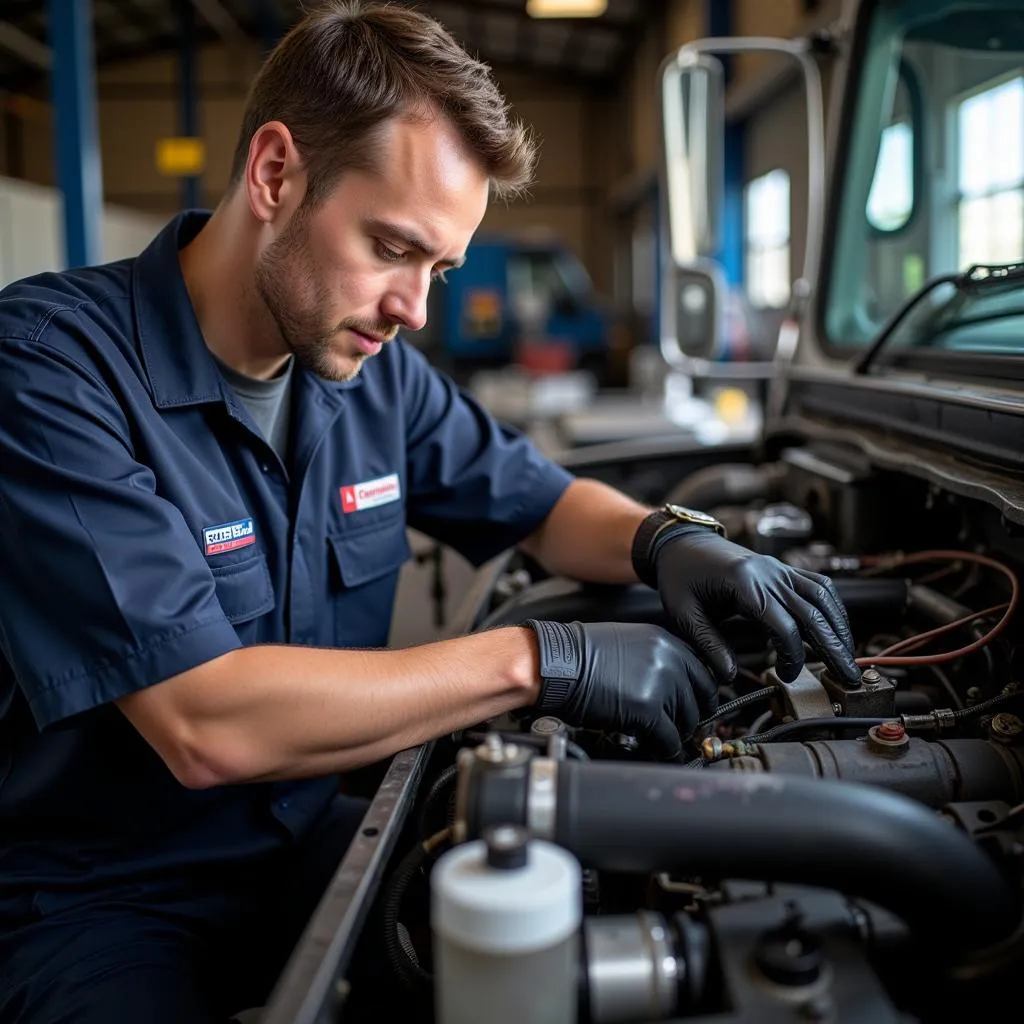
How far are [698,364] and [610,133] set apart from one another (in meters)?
13.7

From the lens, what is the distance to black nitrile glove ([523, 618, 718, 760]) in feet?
3.54

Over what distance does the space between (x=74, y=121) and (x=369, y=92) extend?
487cm

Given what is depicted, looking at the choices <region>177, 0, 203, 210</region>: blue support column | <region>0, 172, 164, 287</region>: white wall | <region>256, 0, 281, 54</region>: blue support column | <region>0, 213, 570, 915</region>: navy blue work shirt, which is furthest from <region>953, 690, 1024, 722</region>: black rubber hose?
<region>256, 0, 281, 54</region>: blue support column

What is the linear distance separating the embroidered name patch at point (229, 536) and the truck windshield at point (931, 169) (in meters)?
1.07

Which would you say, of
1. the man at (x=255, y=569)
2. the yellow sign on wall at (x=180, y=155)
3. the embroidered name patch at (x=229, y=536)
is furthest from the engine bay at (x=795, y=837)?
the yellow sign on wall at (x=180, y=155)

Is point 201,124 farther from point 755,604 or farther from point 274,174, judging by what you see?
point 755,604

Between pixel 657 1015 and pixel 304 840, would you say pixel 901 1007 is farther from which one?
pixel 304 840

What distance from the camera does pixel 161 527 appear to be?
3.59 ft

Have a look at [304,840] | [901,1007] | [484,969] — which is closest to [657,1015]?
[484,969]

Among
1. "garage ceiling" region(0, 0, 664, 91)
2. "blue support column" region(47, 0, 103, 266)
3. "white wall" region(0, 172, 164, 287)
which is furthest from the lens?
"garage ceiling" region(0, 0, 664, 91)

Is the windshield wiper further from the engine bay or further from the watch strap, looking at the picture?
the watch strap

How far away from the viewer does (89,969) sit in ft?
3.73

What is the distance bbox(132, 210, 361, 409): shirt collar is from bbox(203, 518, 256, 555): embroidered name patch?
167 millimetres

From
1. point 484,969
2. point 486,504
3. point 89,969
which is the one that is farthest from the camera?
point 486,504
